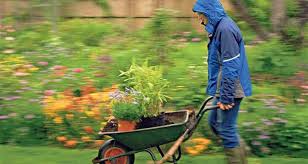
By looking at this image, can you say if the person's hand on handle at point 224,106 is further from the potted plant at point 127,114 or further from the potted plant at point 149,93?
the potted plant at point 127,114

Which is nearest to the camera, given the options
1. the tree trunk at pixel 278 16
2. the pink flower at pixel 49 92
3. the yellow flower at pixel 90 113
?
the yellow flower at pixel 90 113

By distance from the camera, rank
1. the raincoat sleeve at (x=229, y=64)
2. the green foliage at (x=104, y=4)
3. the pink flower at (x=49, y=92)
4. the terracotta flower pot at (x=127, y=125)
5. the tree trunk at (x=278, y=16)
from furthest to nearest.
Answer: the green foliage at (x=104, y=4) → the tree trunk at (x=278, y=16) → the pink flower at (x=49, y=92) → the terracotta flower pot at (x=127, y=125) → the raincoat sleeve at (x=229, y=64)

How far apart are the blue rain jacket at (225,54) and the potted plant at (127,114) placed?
0.78 meters

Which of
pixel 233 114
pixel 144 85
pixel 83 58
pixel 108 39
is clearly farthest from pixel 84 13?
pixel 233 114

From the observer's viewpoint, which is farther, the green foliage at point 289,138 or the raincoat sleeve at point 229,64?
the green foliage at point 289,138

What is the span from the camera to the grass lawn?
269 inches

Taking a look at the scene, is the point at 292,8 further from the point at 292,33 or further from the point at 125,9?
the point at 125,9

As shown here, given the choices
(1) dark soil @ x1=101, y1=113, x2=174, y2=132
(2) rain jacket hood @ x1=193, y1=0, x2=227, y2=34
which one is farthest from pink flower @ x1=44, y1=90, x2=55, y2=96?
(2) rain jacket hood @ x1=193, y1=0, x2=227, y2=34

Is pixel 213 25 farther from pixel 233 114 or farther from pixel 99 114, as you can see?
pixel 99 114

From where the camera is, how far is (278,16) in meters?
9.73

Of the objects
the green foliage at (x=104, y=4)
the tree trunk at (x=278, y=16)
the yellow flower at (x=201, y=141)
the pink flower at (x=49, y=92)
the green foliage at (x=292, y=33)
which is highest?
the green foliage at (x=104, y=4)

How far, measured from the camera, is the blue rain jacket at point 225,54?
580cm

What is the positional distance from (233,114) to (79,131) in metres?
2.14

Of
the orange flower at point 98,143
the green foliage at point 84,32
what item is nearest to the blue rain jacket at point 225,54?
the orange flower at point 98,143
